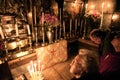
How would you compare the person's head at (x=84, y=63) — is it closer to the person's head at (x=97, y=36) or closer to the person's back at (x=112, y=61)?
the person's back at (x=112, y=61)

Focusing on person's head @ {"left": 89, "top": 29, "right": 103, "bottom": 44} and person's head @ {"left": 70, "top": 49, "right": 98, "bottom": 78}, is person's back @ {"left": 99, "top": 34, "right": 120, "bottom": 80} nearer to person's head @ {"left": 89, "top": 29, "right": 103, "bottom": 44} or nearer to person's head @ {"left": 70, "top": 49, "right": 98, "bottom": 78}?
person's head @ {"left": 70, "top": 49, "right": 98, "bottom": 78}

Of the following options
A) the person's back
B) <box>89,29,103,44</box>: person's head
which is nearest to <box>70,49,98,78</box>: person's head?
the person's back

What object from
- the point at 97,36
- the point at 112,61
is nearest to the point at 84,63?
the point at 112,61

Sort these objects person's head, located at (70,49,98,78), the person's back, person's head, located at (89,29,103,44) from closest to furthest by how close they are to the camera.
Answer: person's head, located at (70,49,98,78)
the person's back
person's head, located at (89,29,103,44)

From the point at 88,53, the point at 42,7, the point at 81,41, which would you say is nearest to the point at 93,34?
the point at 81,41

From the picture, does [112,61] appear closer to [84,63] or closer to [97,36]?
[84,63]

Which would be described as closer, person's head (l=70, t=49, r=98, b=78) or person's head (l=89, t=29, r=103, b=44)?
person's head (l=70, t=49, r=98, b=78)

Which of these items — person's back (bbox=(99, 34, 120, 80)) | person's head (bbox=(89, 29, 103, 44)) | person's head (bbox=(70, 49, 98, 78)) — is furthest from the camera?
person's head (bbox=(89, 29, 103, 44))

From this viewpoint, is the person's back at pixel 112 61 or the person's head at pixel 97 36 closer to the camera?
the person's back at pixel 112 61

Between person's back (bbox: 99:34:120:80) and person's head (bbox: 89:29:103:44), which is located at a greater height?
person's head (bbox: 89:29:103:44)

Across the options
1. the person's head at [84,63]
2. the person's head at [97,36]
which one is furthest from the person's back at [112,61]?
the person's head at [97,36]

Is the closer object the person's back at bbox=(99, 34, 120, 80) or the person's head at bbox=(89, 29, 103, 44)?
the person's back at bbox=(99, 34, 120, 80)

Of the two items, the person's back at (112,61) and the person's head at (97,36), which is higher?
the person's head at (97,36)

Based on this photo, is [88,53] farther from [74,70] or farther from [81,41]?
[81,41]
